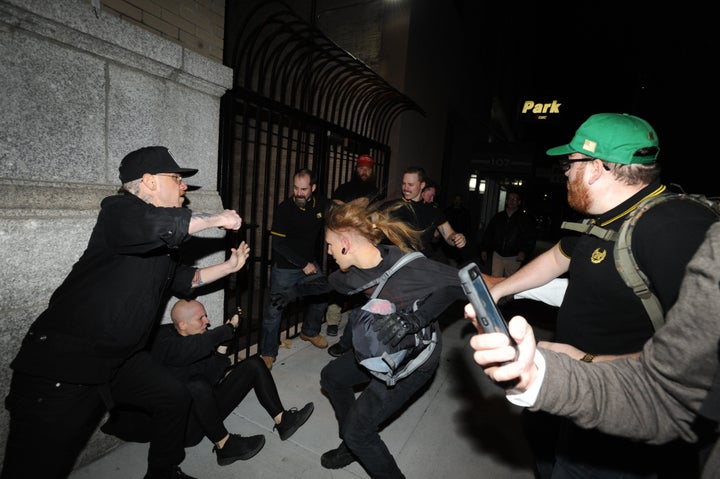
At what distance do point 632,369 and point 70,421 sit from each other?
2575 mm

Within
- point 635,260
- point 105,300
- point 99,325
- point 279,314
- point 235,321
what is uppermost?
point 635,260

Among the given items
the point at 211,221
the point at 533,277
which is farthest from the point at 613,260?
the point at 211,221

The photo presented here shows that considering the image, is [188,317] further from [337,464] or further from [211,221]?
[337,464]

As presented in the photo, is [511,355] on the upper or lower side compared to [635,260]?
lower

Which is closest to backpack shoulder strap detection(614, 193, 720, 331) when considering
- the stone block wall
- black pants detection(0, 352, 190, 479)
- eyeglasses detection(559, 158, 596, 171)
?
eyeglasses detection(559, 158, 596, 171)

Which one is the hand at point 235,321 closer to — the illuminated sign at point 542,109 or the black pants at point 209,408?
the black pants at point 209,408

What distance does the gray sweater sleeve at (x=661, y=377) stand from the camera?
81 cm

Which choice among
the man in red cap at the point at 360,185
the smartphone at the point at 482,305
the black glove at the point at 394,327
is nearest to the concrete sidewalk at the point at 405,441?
the black glove at the point at 394,327

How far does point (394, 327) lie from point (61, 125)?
8.35 ft

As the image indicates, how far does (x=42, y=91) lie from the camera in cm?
215

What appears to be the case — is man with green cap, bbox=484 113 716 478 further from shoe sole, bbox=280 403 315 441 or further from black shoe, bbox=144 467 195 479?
black shoe, bbox=144 467 195 479

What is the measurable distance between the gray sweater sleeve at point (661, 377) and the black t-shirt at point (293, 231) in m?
3.58

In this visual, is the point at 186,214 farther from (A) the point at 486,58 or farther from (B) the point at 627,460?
(A) the point at 486,58

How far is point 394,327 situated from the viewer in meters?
1.99
